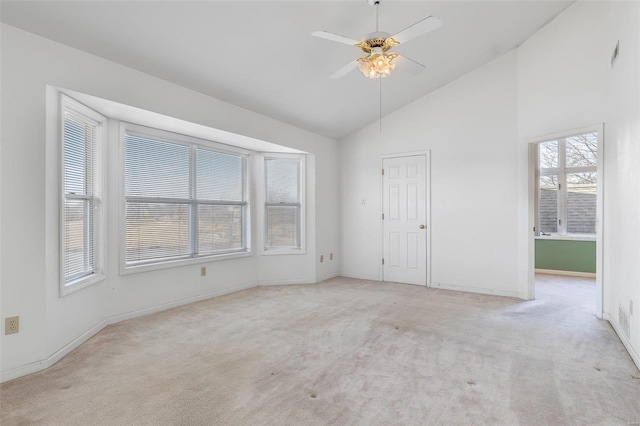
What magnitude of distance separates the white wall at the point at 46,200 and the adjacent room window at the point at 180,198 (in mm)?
236

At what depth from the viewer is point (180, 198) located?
13.9 feet

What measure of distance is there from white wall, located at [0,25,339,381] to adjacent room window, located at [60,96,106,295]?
0.12m

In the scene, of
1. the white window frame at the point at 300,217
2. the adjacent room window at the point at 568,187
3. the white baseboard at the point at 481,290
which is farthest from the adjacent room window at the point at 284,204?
the adjacent room window at the point at 568,187

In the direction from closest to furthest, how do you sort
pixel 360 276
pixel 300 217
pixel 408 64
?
pixel 408 64
pixel 300 217
pixel 360 276

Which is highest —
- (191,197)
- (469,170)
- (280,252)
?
(469,170)

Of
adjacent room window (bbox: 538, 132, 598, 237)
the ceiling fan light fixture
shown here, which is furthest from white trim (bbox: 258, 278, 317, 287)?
adjacent room window (bbox: 538, 132, 598, 237)

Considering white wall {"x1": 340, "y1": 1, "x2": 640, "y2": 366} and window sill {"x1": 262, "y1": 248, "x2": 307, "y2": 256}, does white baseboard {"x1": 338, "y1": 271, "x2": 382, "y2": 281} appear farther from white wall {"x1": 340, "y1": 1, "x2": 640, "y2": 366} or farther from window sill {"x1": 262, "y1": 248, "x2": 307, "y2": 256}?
window sill {"x1": 262, "y1": 248, "x2": 307, "y2": 256}

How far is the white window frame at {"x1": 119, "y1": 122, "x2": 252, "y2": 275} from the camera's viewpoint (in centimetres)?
363

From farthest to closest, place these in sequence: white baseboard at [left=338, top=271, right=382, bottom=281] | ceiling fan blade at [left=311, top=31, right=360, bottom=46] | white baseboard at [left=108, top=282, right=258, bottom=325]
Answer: white baseboard at [left=338, top=271, right=382, bottom=281], white baseboard at [left=108, top=282, right=258, bottom=325], ceiling fan blade at [left=311, top=31, right=360, bottom=46]

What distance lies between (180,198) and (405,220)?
342 centimetres

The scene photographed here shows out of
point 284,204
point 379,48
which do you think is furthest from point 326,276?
point 379,48

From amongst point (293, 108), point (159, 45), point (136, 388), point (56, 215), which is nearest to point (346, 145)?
point (293, 108)

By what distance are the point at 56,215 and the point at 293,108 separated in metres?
2.98

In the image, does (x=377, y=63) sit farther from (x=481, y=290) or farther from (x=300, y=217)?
(x=481, y=290)
